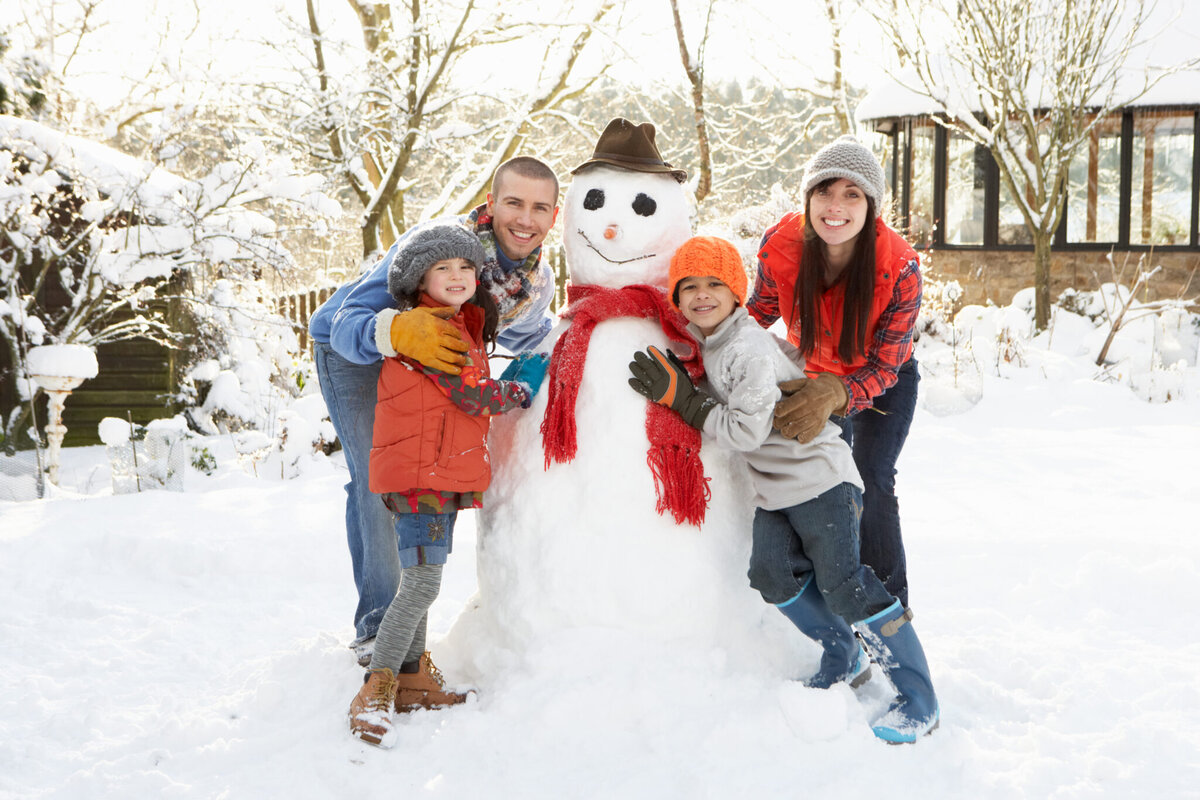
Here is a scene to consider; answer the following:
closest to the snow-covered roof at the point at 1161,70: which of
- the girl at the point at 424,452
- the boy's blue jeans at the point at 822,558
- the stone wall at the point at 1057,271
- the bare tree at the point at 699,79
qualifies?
the stone wall at the point at 1057,271

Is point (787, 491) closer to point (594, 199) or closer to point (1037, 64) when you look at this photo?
point (594, 199)

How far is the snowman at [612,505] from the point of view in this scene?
2361 millimetres

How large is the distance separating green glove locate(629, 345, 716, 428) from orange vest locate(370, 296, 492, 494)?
45 cm

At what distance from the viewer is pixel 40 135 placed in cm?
612

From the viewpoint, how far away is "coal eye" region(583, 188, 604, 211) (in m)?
2.63

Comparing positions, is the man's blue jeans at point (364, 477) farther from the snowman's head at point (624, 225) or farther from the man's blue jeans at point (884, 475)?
the man's blue jeans at point (884, 475)

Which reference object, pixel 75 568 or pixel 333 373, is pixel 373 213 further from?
pixel 333 373

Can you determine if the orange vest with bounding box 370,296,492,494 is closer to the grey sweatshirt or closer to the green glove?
the green glove

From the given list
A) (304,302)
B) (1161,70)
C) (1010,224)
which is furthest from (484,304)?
(1010,224)

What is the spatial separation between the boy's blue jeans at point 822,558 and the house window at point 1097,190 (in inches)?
466

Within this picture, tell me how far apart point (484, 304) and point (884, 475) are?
4.21ft

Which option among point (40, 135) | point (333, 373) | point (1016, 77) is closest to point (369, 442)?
point (333, 373)

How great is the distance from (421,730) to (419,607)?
312 millimetres

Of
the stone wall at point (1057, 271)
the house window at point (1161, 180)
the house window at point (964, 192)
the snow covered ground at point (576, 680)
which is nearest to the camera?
the snow covered ground at point (576, 680)
